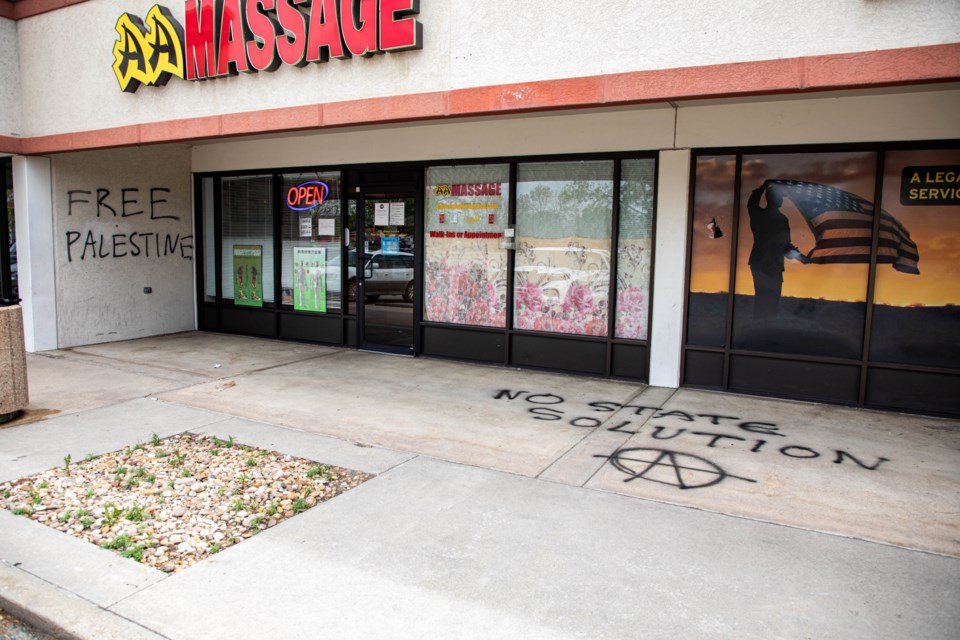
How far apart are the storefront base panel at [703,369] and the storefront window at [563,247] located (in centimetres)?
104

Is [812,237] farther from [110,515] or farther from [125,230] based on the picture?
[125,230]

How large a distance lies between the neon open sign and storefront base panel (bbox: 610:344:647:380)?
4793 mm

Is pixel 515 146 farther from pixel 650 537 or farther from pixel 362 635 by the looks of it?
pixel 362 635

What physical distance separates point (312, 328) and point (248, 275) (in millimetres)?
1551

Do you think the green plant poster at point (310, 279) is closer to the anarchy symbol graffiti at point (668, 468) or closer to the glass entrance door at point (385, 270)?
the glass entrance door at point (385, 270)

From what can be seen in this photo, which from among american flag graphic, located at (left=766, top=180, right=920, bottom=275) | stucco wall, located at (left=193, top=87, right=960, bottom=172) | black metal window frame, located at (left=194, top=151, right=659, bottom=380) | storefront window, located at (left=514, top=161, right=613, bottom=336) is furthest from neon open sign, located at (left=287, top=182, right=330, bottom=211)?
american flag graphic, located at (left=766, top=180, right=920, bottom=275)

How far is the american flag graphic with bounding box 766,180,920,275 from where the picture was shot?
6.46 metres

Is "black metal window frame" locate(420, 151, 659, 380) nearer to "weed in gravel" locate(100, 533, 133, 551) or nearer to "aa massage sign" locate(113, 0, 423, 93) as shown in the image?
"aa massage sign" locate(113, 0, 423, 93)

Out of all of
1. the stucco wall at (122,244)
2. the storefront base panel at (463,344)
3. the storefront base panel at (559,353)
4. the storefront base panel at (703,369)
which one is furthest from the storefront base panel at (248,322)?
the storefront base panel at (703,369)

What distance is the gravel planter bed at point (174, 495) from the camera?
3.94m

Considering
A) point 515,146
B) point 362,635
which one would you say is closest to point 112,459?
point 362,635

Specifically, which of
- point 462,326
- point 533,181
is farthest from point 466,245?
point 533,181

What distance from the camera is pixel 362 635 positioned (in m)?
3.02

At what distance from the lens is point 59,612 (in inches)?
126
